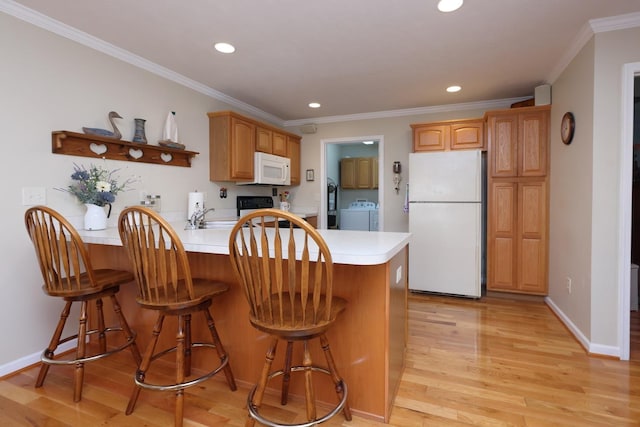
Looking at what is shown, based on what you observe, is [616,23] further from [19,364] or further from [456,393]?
[19,364]

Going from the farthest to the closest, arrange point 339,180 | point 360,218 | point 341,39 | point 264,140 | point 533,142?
point 339,180 → point 360,218 → point 264,140 → point 533,142 → point 341,39

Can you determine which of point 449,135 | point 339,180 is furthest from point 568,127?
point 339,180

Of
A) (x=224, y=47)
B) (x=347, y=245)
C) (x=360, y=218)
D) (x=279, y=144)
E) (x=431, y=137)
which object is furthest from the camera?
(x=360, y=218)

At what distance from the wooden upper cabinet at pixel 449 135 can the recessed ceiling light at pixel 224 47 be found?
228 cm

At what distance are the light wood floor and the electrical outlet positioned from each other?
3.50ft

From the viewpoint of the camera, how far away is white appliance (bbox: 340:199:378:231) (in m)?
6.61

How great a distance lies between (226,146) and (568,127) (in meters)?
3.13

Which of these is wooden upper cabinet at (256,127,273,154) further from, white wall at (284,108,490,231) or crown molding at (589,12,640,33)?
crown molding at (589,12,640,33)

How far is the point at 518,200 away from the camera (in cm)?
352

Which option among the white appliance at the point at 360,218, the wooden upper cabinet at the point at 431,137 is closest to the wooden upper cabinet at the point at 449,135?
the wooden upper cabinet at the point at 431,137

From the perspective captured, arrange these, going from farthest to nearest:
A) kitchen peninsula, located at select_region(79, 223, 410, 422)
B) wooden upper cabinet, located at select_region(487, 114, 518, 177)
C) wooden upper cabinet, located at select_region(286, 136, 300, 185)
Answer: wooden upper cabinet, located at select_region(286, 136, 300, 185) → wooden upper cabinet, located at select_region(487, 114, 518, 177) → kitchen peninsula, located at select_region(79, 223, 410, 422)

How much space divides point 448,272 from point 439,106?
6.80ft

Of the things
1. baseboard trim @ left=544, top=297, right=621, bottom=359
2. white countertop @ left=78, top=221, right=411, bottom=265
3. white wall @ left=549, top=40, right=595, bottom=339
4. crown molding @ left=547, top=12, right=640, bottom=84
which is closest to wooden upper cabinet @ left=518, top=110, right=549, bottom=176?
white wall @ left=549, top=40, right=595, bottom=339

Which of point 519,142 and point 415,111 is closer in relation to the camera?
point 519,142
